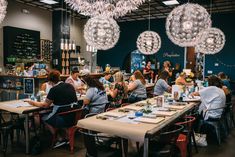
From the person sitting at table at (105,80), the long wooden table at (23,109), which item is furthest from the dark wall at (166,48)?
the long wooden table at (23,109)

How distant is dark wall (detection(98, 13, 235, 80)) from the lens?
41.3 feet

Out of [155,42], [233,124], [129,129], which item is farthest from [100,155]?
[155,42]

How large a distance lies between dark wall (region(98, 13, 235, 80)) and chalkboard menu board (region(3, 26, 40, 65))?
5209mm

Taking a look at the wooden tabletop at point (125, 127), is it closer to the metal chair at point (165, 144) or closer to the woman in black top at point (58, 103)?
the metal chair at point (165, 144)

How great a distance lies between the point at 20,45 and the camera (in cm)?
1110

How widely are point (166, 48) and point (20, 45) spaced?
314 inches

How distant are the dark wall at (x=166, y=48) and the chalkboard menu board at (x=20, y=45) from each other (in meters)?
5.21

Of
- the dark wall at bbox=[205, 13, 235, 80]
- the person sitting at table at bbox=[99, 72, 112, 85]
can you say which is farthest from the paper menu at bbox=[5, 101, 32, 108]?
the dark wall at bbox=[205, 13, 235, 80]

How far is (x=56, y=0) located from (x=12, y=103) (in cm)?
717

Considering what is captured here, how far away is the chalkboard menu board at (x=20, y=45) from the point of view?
34.6ft

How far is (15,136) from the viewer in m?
5.04

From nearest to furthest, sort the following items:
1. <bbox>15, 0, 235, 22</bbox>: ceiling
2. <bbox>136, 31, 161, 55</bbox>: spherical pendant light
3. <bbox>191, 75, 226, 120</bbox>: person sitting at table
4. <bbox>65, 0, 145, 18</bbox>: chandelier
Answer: <bbox>65, 0, 145, 18</bbox>: chandelier < <bbox>191, 75, 226, 120</bbox>: person sitting at table < <bbox>136, 31, 161, 55</bbox>: spherical pendant light < <bbox>15, 0, 235, 22</bbox>: ceiling

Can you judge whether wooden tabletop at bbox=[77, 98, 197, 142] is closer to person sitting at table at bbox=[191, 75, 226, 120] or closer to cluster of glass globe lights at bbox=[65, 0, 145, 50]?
person sitting at table at bbox=[191, 75, 226, 120]

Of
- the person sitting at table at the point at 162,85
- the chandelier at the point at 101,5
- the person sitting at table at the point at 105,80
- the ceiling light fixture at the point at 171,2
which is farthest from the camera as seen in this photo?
the ceiling light fixture at the point at 171,2
